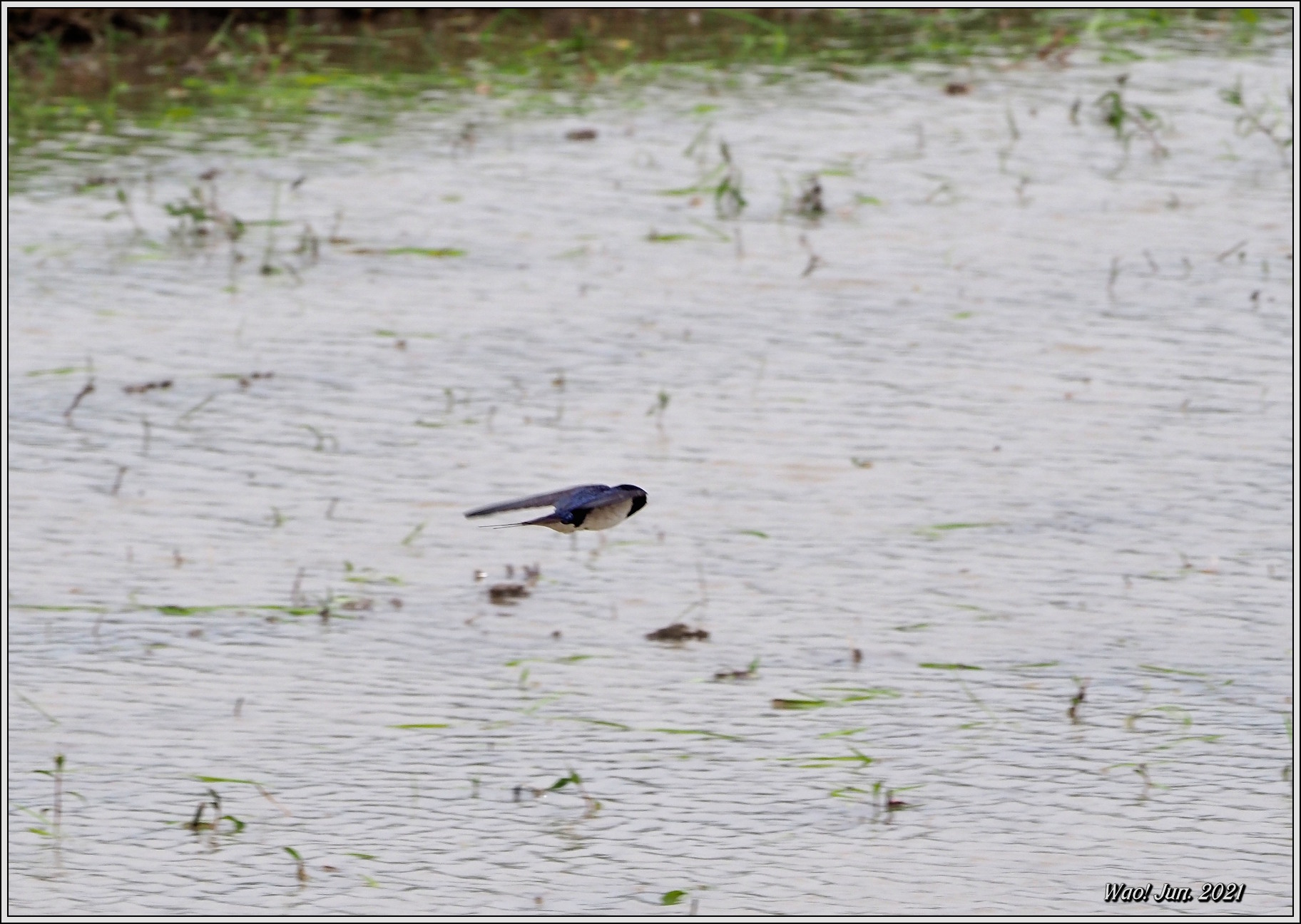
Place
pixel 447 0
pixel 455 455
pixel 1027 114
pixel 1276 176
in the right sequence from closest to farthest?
pixel 455 455 → pixel 1276 176 → pixel 1027 114 → pixel 447 0

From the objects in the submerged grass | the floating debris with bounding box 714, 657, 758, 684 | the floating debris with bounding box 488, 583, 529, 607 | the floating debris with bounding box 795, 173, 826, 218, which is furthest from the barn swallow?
the submerged grass

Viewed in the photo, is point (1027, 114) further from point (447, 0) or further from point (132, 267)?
point (132, 267)

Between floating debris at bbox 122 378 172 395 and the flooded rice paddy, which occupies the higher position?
the flooded rice paddy

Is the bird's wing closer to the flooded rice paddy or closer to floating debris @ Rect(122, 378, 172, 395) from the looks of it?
the flooded rice paddy

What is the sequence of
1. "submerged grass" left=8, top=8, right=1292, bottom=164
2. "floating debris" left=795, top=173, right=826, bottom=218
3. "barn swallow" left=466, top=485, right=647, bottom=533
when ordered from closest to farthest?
"barn swallow" left=466, top=485, right=647, bottom=533, "floating debris" left=795, top=173, right=826, bottom=218, "submerged grass" left=8, top=8, right=1292, bottom=164

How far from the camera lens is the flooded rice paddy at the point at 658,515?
3779mm

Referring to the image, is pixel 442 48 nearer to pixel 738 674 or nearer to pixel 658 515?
pixel 658 515

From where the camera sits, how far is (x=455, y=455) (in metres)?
5.57

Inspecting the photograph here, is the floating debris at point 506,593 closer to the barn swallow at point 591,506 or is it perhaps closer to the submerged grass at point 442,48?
the barn swallow at point 591,506

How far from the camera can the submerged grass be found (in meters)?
8.92

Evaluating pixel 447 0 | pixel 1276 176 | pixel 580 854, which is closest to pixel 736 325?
pixel 1276 176

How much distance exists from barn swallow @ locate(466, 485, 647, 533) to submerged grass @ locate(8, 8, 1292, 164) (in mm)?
5299

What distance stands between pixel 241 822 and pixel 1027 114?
5.62 m

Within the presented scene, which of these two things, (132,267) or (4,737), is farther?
(132,267)
